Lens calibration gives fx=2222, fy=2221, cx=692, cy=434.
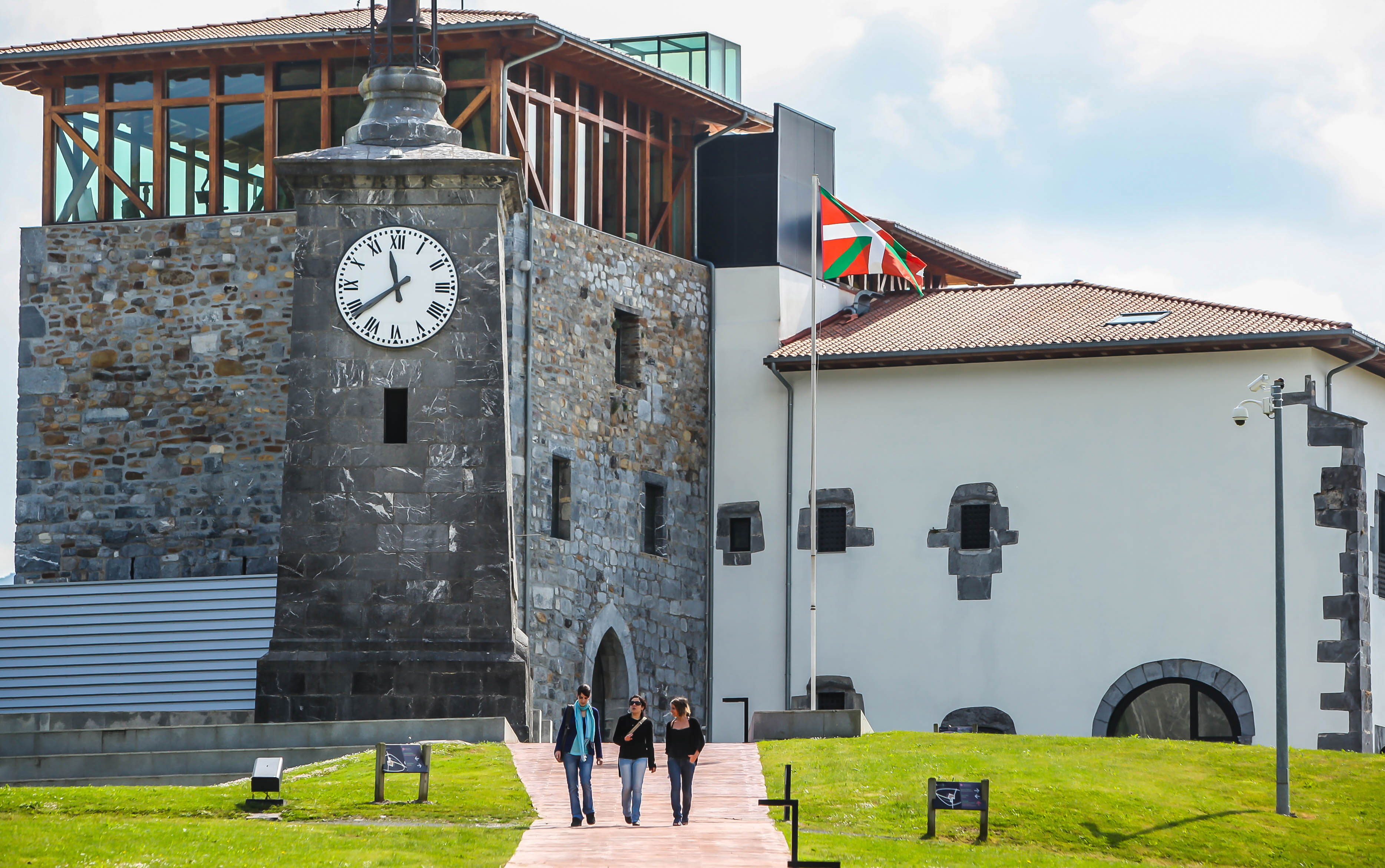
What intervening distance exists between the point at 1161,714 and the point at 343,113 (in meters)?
15.2

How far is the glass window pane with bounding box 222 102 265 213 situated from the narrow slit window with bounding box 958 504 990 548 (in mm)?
11772

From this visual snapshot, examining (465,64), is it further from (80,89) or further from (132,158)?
(80,89)

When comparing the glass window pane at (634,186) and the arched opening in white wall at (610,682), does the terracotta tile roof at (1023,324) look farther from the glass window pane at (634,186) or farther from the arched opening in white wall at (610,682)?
the arched opening in white wall at (610,682)

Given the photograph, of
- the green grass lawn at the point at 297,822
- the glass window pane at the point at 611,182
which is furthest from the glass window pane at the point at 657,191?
the green grass lawn at the point at 297,822

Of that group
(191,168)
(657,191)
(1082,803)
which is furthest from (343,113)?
(1082,803)

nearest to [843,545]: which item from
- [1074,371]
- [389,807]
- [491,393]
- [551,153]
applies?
[1074,371]

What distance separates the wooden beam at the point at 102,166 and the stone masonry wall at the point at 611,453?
5898 mm

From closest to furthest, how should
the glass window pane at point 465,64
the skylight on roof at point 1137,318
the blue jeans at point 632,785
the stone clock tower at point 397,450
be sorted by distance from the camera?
the blue jeans at point 632,785 < the stone clock tower at point 397,450 < the glass window pane at point 465,64 < the skylight on roof at point 1137,318

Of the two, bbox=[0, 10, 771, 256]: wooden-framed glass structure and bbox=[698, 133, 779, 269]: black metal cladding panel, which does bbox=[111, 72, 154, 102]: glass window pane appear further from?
bbox=[698, 133, 779, 269]: black metal cladding panel

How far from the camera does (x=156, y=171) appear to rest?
3416 centimetres

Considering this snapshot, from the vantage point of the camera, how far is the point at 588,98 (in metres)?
35.1

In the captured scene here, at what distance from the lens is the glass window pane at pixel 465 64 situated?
109ft

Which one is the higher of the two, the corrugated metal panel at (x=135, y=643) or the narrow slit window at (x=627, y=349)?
the narrow slit window at (x=627, y=349)

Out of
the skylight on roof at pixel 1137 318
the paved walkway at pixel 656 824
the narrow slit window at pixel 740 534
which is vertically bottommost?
the paved walkway at pixel 656 824
